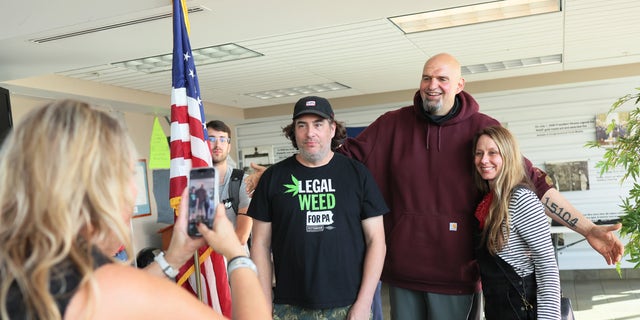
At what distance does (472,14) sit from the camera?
205 inches

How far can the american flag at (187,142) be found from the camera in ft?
10.4

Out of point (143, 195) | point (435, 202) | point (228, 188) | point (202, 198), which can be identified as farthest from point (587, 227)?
point (143, 195)

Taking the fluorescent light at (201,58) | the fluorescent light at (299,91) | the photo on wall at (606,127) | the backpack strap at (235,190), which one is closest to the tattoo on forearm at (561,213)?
the backpack strap at (235,190)

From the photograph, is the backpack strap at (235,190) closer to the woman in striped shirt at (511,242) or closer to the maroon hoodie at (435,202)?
the maroon hoodie at (435,202)

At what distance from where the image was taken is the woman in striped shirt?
9.16 ft

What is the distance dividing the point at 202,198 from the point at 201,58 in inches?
184

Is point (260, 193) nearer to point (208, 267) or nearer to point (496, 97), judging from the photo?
point (208, 267)

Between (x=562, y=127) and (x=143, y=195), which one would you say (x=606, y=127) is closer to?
(x=562, y=127)

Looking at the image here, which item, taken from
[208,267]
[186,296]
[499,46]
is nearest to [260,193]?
[208,267]

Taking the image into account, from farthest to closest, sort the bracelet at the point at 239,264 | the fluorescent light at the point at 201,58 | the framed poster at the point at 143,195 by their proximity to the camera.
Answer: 1. the framed poster at the point at 143,195
2. the fluorescent light at the point at 201,58
3. the bracelet at the point at 239,264

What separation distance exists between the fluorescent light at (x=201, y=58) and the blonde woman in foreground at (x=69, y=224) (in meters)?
4.54

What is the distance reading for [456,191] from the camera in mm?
3148

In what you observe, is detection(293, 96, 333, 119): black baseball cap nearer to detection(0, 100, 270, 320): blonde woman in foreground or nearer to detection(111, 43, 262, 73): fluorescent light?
detection(0, 100, 270, 320): blonde woman in foreground

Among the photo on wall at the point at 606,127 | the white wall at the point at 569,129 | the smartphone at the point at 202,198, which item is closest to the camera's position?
the smartphone at the point at 202,198
